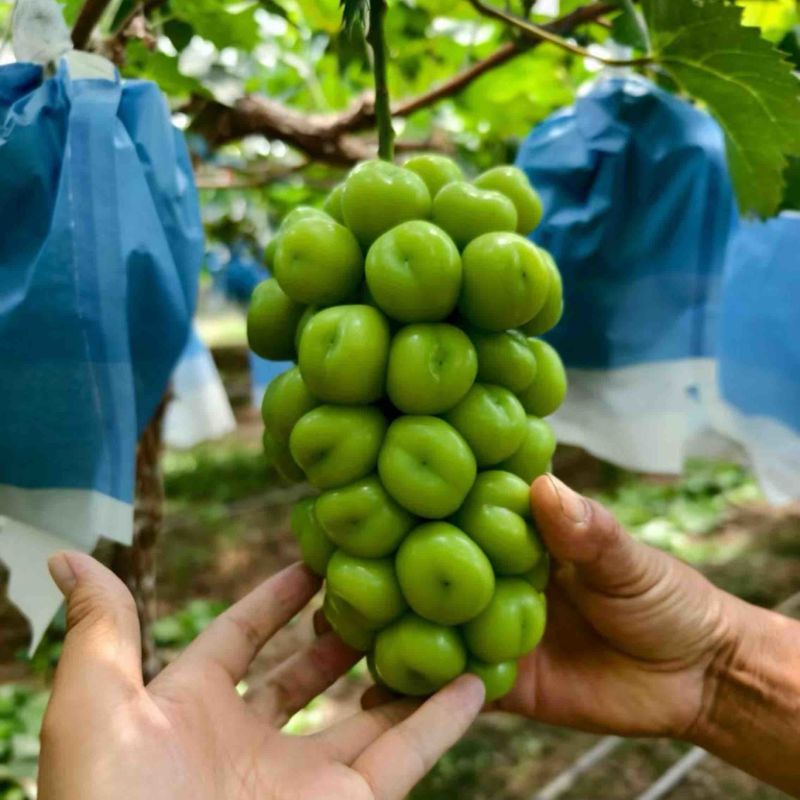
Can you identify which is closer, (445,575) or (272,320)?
(445,575)

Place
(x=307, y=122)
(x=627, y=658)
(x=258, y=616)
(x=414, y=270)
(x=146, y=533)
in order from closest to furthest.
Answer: (x=414, y=270), (x=258, y=616), (x=627, y=658), (x=146, y=533), (x=307, y=122)

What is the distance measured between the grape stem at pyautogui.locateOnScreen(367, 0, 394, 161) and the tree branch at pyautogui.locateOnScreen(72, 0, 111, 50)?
0.30 m

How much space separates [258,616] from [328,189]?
1637 millimetres

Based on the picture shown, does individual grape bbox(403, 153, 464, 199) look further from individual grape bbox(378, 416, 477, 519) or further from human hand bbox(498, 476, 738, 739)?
human hand bbox(498, 476, 738, 739)

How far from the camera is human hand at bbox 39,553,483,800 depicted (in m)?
0.63

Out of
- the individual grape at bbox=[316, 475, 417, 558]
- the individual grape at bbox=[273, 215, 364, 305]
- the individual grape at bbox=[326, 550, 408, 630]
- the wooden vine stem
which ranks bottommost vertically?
the wooden vine stem

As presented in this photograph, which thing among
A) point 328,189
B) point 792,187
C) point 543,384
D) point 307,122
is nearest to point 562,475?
point 328,189

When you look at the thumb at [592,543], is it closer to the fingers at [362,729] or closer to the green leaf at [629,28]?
the fingers at [362,729]

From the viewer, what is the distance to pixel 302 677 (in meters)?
0.90

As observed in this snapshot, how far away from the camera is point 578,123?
108cm

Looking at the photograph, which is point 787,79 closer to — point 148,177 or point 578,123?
point 578,123

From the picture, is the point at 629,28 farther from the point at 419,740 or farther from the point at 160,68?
the point at 419,740

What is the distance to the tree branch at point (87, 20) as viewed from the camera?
82cm

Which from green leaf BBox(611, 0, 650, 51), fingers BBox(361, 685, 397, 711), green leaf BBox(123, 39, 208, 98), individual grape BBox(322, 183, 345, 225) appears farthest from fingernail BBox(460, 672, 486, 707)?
green leaf BBox(123, 39, 208, 98)
